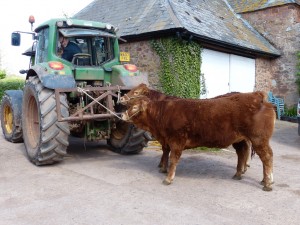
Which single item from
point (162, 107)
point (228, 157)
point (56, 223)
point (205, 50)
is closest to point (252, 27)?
point (205, 50)


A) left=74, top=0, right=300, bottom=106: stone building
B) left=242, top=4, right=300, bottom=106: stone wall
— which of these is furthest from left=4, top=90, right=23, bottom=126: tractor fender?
left=242, top=4, right=300, bottom=106: stone wall

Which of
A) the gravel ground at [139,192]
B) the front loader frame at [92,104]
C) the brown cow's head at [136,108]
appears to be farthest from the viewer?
the front loader frame at [92,104]

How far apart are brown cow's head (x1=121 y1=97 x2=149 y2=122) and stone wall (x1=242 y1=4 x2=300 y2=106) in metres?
11.5

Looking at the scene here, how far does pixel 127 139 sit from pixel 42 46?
8.27ft

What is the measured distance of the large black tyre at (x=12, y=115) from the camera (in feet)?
25.3

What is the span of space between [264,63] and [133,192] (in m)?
13.3

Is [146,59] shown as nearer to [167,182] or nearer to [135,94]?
[135,94]

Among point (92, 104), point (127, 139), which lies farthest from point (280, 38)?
point (92, 104)

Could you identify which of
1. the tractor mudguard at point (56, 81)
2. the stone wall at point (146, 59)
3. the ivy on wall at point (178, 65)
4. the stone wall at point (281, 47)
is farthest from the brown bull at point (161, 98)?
the stone wall at point (281, 47)

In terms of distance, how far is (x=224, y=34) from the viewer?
1305 cm

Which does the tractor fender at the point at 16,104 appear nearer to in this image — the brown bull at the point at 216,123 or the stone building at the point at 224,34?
the brown bull at the point at 216,123

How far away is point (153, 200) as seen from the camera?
4.34 metres

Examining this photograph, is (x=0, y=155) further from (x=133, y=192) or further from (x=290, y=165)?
(x=290, y=165)

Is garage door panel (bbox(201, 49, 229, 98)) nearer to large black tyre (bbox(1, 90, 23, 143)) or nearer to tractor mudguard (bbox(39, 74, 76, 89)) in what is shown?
large black tyre (bbox(1, 90, 23, 143))
